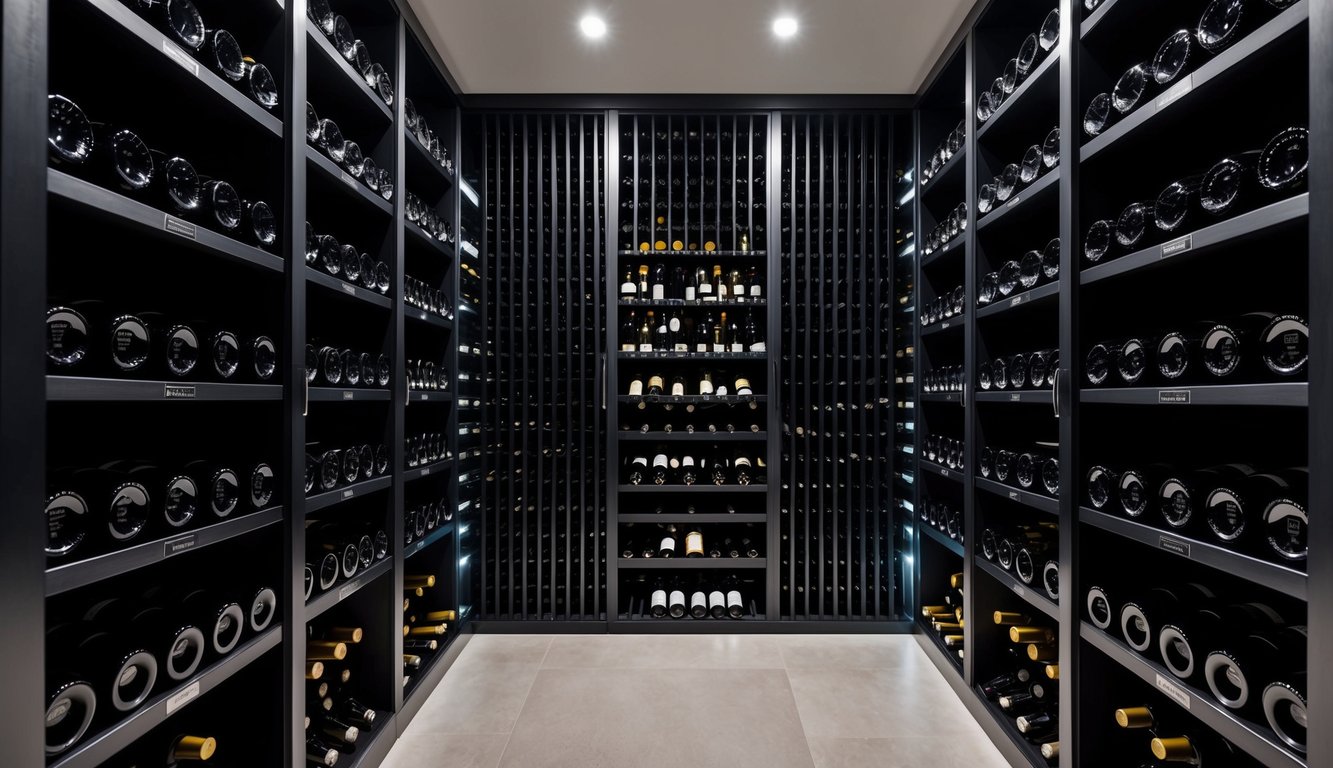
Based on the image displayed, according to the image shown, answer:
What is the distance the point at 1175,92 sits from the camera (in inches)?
56.0

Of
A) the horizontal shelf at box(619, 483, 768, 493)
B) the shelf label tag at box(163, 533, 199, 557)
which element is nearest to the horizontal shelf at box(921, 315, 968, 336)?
the horizontal shelf at box(619, 483, 768, 493)

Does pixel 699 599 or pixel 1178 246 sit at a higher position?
pixel 1178 246

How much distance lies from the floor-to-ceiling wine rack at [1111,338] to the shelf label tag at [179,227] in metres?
2.37

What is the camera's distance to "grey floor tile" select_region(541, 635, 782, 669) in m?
2.90

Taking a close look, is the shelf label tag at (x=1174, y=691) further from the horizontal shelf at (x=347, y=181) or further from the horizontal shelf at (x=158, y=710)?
the horizontal shelf at (x=347, y=181)

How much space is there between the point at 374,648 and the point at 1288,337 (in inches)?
120

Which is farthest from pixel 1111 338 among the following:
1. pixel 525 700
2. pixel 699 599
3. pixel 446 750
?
pixel 446 750

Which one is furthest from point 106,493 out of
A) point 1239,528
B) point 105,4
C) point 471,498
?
point 1239,528

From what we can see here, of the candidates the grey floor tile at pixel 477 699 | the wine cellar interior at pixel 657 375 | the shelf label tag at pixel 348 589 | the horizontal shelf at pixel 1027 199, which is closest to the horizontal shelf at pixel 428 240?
the wine cellar interior at pixel 657 375

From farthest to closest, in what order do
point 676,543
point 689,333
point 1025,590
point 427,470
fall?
1. point 689,333
2. point 676,543
3. point 427,470
4. point 1025,590

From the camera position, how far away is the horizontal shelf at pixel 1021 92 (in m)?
1.96

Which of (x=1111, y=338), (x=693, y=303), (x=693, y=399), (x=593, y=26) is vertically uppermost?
(x=593, y=26)

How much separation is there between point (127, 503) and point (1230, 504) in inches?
97.2

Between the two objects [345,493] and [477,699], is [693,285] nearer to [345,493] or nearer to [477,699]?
[345,493]
